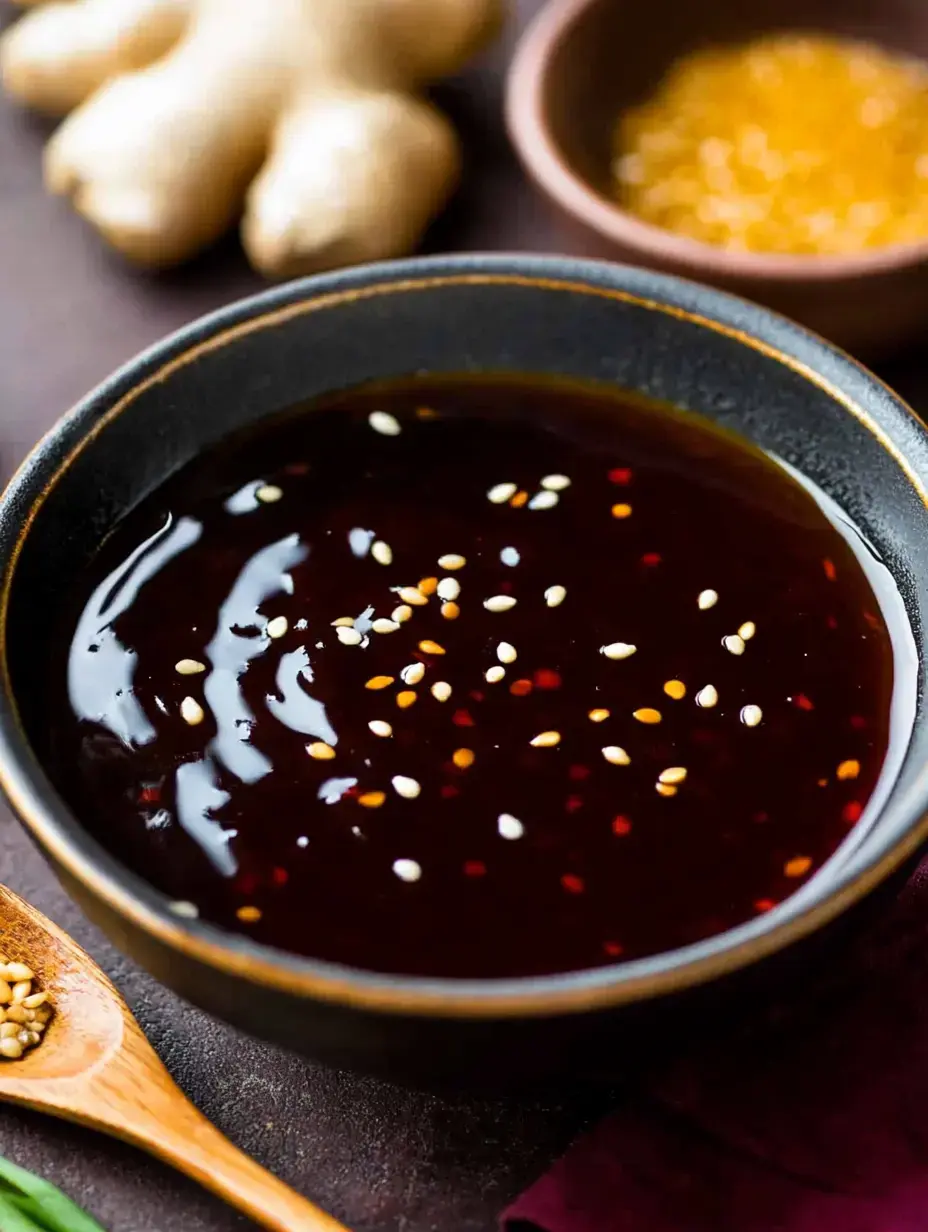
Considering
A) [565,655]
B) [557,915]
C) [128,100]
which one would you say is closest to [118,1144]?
[557,915]

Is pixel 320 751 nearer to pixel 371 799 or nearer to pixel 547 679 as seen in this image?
pixel 371 799

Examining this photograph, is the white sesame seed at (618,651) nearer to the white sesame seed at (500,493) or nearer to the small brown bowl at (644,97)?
the white sesame seed at (500,493)

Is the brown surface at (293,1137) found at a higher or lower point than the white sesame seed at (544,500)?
lower

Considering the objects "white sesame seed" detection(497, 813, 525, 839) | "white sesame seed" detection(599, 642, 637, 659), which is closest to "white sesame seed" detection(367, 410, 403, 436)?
"white sesame seed" detection(599, 642, 637, 659)

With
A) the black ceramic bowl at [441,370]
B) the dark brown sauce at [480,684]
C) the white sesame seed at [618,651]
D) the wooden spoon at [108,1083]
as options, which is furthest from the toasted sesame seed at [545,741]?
the wooden spoon at [108,1083]

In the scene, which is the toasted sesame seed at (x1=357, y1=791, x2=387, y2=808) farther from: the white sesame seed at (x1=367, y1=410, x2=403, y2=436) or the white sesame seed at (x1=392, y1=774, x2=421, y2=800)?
the white sesame seed at (x1=367, y1=410, x2=403, y2=436)

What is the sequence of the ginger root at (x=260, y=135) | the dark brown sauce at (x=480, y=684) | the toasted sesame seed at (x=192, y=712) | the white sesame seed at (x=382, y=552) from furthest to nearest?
the ginger root at (x=260, y=135), the white sesame seed at (x=382, y=552), the toasted sesame seed at (x=192, y=712), the dark brown sauce at (x=480, y=684)
